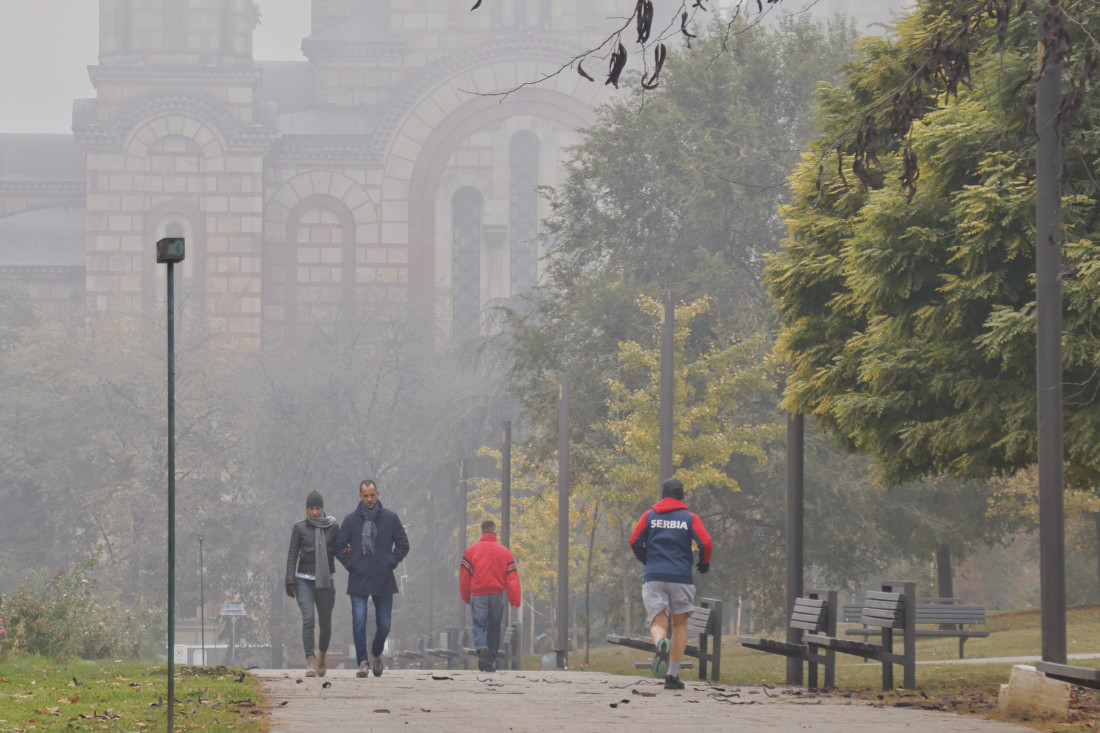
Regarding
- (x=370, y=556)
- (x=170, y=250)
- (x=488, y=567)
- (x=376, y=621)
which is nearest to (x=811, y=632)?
(x=376, y=621)

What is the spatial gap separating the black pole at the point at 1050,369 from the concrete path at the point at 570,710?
1.08 metres

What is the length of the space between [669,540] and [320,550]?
3.72 meters

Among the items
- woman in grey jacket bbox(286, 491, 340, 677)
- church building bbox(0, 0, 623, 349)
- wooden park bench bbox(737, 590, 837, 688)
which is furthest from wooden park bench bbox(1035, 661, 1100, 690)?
church building bbox(0, 0, 623, 349)

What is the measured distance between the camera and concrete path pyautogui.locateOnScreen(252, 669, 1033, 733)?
9.98m

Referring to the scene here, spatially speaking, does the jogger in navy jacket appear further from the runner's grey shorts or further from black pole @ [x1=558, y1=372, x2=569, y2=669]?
black pole @ [x1=558, y1=372, x2=569, y2=669]

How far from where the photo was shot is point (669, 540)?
13695 mm

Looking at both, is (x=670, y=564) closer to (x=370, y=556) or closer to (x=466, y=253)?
(x=370, y=556)

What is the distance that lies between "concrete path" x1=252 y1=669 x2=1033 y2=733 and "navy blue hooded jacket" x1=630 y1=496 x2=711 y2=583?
99 centimetres

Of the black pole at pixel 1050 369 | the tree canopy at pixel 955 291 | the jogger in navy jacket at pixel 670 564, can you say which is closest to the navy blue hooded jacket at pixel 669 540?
Result: the jogger in navy jacket at pixel 670 564

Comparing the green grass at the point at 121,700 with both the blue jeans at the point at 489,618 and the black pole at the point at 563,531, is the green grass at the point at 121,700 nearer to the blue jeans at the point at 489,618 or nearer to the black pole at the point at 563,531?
the blue jeans at the point at 489,618

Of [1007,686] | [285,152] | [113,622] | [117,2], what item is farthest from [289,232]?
[1007,686]

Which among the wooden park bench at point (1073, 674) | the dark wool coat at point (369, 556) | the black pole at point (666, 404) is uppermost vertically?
the black pole at point (666, 404)

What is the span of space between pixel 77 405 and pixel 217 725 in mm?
58137

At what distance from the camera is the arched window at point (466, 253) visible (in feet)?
266
